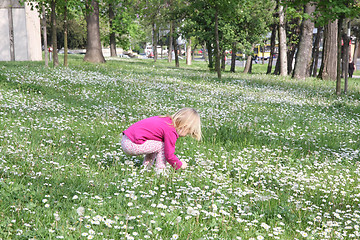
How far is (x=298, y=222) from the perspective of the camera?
158 inches

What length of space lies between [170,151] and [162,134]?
301 millimetres

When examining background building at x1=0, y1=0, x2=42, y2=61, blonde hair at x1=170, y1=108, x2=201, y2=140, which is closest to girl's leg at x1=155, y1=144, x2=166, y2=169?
blonde hair at x1=170, y1=108, x2=201, y2=140

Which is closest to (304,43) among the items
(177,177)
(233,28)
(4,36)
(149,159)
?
(233,28)

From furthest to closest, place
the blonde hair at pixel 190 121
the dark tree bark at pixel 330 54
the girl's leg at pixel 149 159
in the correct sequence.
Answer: the dark tree bark at pixel 330 54
the girl's leg at pixel 149 159
the blonde hair at pixel 190 121

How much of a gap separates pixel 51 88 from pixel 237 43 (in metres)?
20.3

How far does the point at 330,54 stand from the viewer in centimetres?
→ 2306

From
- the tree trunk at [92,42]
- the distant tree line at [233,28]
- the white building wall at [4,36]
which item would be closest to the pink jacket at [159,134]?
the distant tree line at [233,28]

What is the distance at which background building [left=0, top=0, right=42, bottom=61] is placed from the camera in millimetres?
29734

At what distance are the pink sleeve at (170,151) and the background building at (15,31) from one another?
28489mm

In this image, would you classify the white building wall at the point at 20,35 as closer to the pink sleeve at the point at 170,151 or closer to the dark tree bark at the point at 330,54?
the dark tree bark at the point at 330,54

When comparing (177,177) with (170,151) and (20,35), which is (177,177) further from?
(20,35)

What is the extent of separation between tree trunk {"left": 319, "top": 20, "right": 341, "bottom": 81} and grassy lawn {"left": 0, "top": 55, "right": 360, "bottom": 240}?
45.4ft

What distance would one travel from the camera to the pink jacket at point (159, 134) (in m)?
5.37

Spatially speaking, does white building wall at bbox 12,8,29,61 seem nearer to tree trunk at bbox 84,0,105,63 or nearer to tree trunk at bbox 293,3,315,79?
tree trunk at bbox 84,0,105,63
